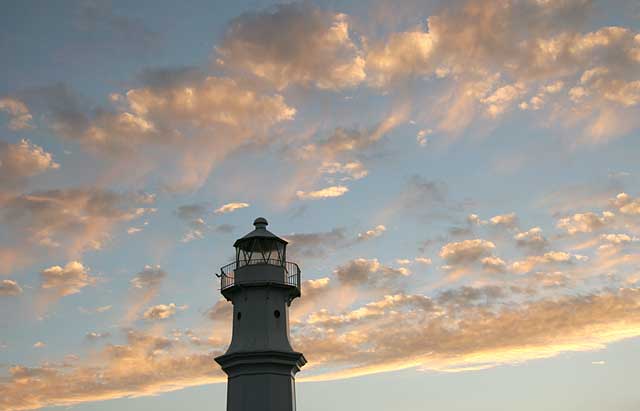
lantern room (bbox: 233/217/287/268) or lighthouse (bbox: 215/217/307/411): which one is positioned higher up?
lantern room (bbox: 233/217/287/268)

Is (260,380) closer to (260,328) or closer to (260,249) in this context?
(260,328)

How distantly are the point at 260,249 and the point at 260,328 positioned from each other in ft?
16.5

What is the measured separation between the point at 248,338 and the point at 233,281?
3.55m

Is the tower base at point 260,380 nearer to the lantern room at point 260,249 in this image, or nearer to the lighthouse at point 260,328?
the lighthouse at point 260,328

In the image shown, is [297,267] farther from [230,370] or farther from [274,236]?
[230,370]

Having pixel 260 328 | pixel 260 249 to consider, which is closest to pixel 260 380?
pixel 260 328

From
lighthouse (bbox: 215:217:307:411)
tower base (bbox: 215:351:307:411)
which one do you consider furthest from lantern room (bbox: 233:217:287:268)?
tower base (bbox: 215:351:307:411)

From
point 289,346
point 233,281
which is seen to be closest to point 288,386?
point 289,346

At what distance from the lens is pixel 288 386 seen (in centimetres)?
3575

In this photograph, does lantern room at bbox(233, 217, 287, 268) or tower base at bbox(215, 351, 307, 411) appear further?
lantern room at bbox(233, 217, 287, 268)

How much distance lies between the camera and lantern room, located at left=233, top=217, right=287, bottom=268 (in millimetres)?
39219

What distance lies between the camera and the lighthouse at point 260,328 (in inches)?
1388

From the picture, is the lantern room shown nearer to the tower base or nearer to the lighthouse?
the lighthouse

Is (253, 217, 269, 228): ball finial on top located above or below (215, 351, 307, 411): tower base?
above
